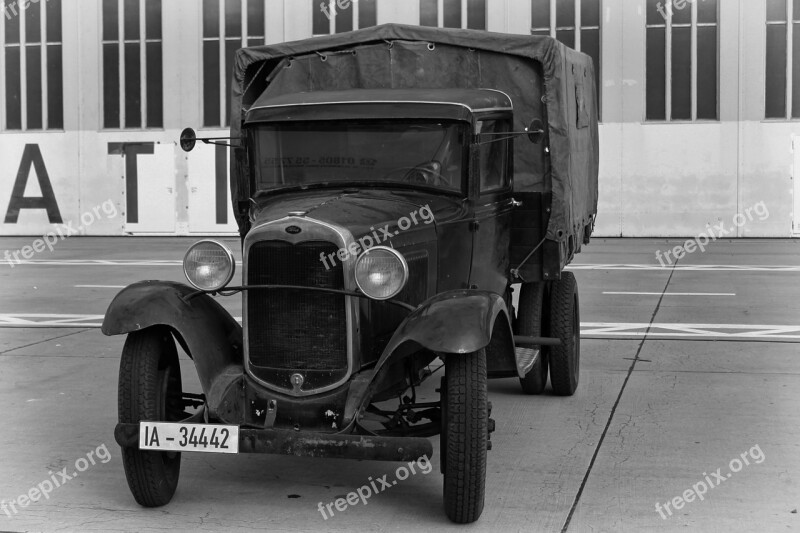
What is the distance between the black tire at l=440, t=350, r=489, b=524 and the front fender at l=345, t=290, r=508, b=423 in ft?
0.44

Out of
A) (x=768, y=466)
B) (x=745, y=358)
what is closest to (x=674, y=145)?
(x=745, y=358)

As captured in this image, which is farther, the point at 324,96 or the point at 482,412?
the point at 324,96

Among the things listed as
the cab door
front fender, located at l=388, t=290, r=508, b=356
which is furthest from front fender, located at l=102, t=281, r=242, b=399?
the cab door

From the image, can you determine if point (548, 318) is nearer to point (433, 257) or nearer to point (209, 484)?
point (433, 257)

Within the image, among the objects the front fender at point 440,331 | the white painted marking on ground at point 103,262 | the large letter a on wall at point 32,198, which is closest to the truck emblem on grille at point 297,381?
the front fender at point 440,331

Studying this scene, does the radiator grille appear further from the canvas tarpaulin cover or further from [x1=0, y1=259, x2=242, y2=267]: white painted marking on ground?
[x1=0, y1=259, x2=242, y2=267]: white painted marking on ground

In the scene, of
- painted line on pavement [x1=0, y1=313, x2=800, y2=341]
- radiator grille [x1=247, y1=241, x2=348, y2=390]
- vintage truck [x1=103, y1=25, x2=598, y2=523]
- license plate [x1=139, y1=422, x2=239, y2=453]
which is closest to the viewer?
license plate [x1=139, y1=422, x2=239, y2=453]

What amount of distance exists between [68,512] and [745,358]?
698 cm

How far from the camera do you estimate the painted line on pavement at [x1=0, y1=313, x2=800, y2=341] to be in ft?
40.7

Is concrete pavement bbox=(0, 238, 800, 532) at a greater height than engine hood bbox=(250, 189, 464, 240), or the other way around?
engine hood bbox=(250, 189, 464, 240)

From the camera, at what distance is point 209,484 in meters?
6.58

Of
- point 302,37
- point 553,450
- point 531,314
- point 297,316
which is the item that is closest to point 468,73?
point 531,314

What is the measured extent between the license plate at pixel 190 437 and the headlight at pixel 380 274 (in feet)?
3.15

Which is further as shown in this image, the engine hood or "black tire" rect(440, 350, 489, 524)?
the engine hood
